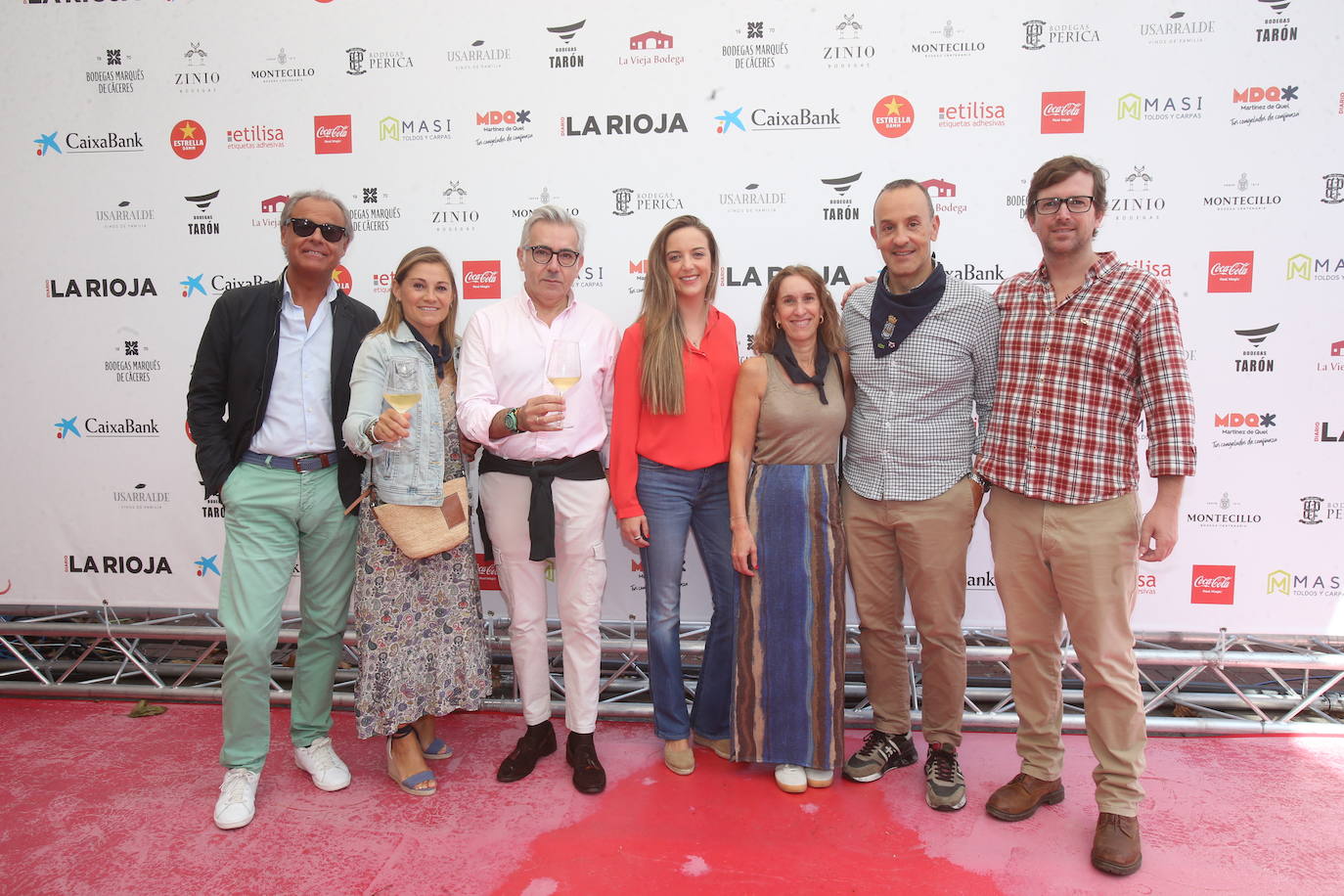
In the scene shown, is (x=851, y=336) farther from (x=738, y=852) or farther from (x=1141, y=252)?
(x=738, y=852)

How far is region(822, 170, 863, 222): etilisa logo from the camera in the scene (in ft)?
10.0

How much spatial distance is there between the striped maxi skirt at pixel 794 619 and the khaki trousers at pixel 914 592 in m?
0.11

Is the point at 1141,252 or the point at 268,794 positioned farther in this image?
the point at 1141,252

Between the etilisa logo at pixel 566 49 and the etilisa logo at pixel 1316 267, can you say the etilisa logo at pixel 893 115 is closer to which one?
the etilisa logo at pixel 566 49

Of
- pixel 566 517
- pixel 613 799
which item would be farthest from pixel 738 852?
pixel 566 517

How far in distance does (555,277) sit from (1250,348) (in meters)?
2.84

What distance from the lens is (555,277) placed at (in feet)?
7.82

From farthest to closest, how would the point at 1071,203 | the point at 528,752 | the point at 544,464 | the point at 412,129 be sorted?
1. the point at 412,129
2. the point at 528,752
3. the point at 544,464
4. the point at 1071,203

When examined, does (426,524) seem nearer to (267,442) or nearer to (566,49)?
(267,442)

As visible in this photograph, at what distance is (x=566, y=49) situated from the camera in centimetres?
309

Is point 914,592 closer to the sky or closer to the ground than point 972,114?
closer to the ground

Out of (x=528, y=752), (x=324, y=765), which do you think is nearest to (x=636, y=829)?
(x=528, y=752)

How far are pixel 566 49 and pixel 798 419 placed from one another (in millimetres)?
1950

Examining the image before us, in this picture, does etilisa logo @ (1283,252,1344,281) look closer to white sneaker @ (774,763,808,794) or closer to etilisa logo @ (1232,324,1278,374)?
etilisa logo @ (1232,324,1278,374)
